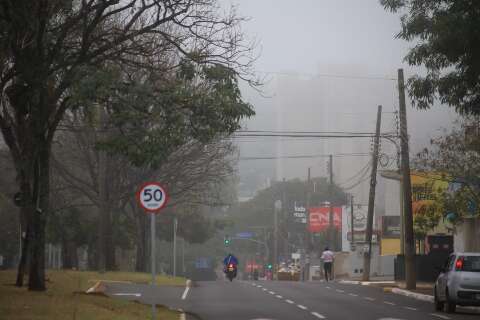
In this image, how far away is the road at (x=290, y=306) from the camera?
2202cm

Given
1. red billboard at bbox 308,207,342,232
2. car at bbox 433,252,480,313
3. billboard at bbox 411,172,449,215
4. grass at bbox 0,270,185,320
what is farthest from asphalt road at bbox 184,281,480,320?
red billboard at bbox 308,207,342,232

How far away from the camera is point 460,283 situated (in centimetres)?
2369

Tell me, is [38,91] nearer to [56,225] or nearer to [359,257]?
[56,225]

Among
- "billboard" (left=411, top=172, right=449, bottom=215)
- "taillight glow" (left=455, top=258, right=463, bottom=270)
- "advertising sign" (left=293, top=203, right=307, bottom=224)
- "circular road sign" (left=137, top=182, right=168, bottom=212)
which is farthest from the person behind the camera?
"advertising sign" (left=293, top=203, right=307, bottom=224)

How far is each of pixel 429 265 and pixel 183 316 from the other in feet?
82.8

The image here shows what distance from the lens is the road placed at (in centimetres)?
2202

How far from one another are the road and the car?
0.39m

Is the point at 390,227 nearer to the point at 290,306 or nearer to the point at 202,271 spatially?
the point at 202,271

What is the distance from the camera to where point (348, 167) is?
184m

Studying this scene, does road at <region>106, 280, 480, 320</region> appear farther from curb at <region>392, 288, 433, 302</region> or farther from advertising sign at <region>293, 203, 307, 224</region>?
advertising sign at <region>293, 203, 307, 224</region>

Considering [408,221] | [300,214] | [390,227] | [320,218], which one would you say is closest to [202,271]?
[300,214]

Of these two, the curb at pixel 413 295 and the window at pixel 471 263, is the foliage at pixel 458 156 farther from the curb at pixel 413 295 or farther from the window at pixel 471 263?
the window at pixel 471 263

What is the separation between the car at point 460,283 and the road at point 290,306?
15.3 inches

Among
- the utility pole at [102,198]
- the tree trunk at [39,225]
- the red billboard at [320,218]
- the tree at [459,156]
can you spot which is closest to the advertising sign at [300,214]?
the red billboard at [320,218]
